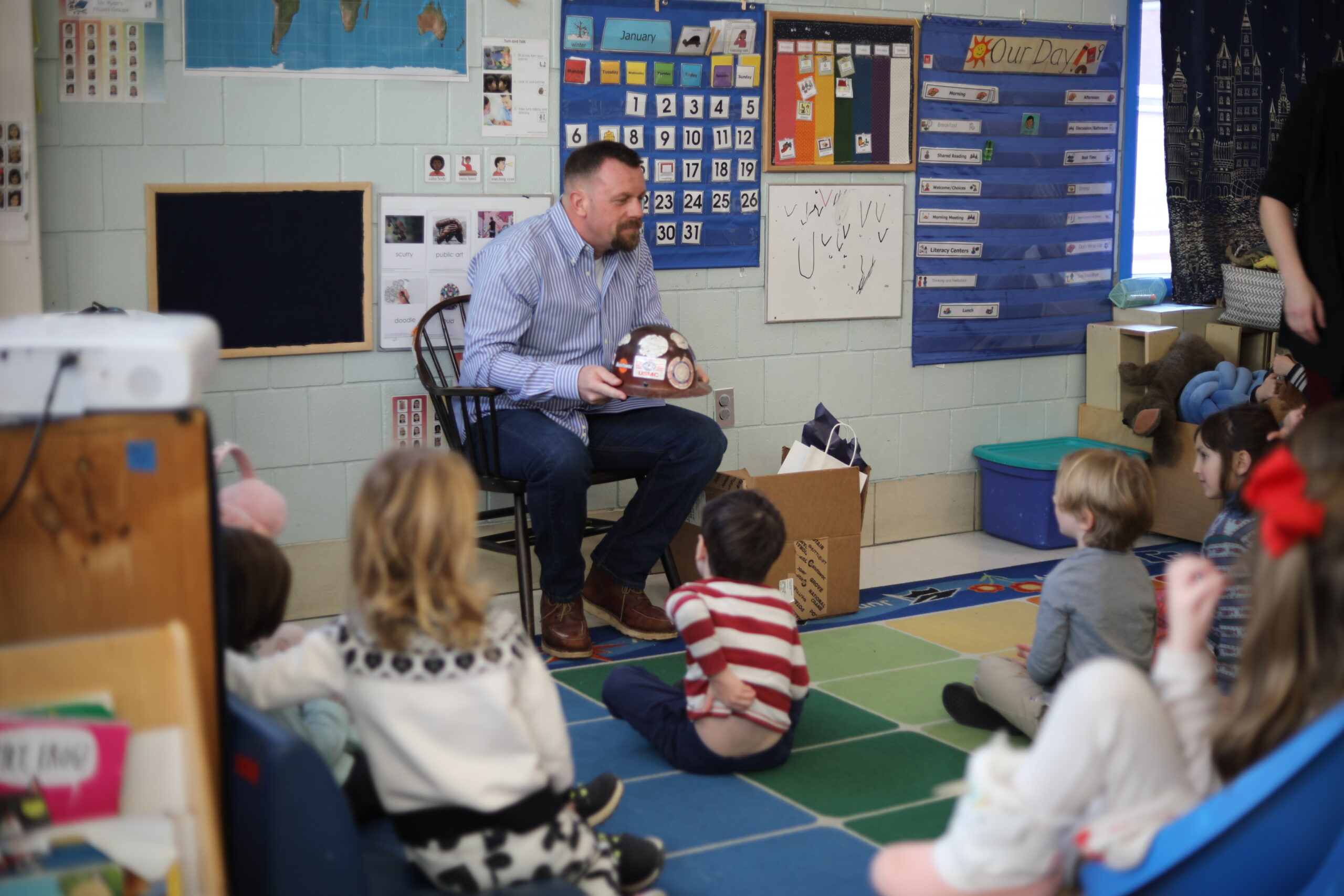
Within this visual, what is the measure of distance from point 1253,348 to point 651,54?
244cm

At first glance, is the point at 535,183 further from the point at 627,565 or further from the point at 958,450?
the point at 958,450

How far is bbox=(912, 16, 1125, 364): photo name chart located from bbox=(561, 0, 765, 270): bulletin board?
28.0 inches

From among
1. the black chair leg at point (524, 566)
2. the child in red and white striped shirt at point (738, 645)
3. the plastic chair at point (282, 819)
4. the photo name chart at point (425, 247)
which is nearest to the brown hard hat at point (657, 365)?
the black chair leg at point (524, 566)

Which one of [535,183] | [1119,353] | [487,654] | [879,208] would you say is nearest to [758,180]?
[879,208]

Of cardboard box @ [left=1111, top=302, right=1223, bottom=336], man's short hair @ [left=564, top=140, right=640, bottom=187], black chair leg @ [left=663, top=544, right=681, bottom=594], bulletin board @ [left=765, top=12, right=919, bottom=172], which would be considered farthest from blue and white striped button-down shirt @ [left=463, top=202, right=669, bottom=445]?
cardboard box @ [left=1111, top=302, right=1223, bottom=336]

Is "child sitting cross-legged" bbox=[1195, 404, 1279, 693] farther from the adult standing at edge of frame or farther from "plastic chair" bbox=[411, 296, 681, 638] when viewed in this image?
"plastic chair" bbox=[411, 296, 681, 638]

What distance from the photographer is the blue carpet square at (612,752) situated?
2.59 m

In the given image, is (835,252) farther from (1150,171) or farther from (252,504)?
(252,504)

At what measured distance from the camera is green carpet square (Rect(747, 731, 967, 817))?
2.45m

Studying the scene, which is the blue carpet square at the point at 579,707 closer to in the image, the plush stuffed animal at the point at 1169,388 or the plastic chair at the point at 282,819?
the plastic chair at the point at 282,819

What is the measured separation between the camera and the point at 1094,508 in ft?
8.11

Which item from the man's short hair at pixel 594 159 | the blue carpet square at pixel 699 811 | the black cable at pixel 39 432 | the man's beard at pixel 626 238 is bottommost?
the blue carpet square at pixel 699 811

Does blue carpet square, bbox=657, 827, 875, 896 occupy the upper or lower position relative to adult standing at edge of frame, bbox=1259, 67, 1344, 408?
lower

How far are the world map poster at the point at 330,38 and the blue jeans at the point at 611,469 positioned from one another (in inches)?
39.3
